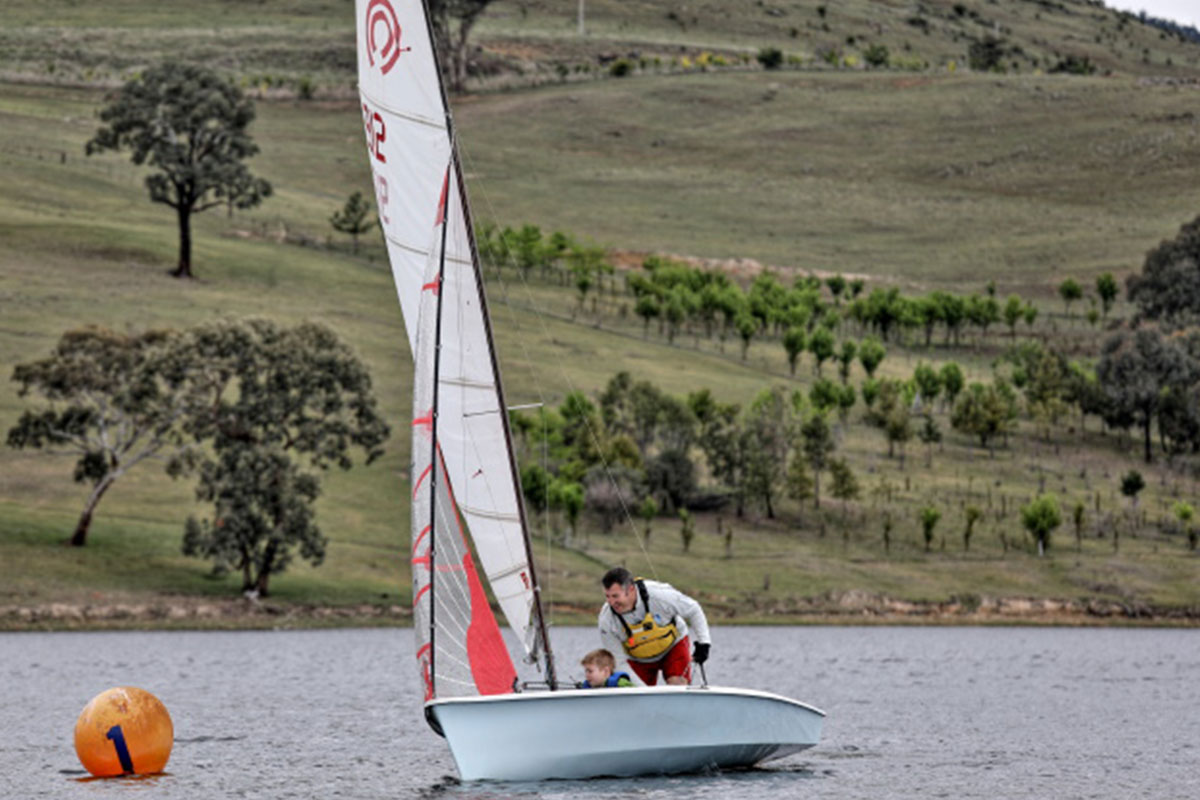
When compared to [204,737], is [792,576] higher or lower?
lower

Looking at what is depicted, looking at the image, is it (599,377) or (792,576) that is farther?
(599,377)

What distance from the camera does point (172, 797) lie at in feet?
125

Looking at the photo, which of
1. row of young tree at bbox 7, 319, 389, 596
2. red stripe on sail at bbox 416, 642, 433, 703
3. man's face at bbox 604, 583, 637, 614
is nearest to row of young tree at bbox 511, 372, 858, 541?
row of young tree at bbox 7, 319, 389, 596

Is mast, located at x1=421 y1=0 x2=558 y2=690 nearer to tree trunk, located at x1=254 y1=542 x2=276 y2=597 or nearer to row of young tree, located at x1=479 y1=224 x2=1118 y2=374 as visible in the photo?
tree trunk, located at x1=254 y1=542 x2=276 y2=597

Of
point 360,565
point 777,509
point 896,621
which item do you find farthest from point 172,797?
point 777,509

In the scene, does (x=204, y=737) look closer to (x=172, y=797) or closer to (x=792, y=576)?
A: (x=172, y=797)

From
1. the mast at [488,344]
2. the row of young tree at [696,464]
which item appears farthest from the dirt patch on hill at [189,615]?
the mast at [488,344]

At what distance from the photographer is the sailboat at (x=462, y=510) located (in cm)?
3503

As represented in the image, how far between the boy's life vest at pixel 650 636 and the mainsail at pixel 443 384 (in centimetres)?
178

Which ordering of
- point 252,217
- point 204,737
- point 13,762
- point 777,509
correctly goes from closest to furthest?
point 13,762 → point 204,737 → point 777,509 → point 252,217

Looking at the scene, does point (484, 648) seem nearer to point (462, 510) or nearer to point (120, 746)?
point (462, 510)

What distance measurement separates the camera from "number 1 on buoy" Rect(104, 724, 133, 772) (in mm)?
39500

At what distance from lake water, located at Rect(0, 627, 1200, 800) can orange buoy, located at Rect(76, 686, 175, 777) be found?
1.51 ft

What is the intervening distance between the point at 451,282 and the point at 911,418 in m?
118
